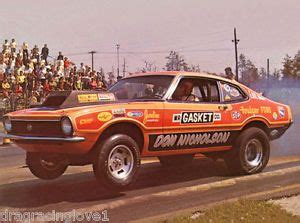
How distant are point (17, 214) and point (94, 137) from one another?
4.04 ft

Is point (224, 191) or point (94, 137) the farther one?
point (224, 191)

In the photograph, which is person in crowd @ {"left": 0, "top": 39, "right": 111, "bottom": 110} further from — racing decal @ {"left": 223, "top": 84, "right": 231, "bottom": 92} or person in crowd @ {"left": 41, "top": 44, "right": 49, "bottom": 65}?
racing decal @ {"left": 223, "top": 84, "right": 231, "bottom": 92}

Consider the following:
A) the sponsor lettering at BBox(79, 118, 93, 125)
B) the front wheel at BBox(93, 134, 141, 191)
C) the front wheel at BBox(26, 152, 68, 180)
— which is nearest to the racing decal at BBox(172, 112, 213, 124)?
the front wheel at BBox(93, 134, 141, 191)

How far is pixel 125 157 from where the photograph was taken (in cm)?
590

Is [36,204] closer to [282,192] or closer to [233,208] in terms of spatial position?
[233,208]

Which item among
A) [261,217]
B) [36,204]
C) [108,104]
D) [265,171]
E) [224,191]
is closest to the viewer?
[261,217]

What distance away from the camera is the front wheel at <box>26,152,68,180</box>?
6250 millimetres

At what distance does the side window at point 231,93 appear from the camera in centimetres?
723

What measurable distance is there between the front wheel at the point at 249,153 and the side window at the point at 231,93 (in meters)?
0.53

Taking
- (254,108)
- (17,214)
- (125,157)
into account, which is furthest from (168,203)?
(254,108)

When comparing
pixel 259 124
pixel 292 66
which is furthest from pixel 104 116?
pixel 292 66

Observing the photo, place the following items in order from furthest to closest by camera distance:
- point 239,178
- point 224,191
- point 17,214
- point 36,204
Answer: point 239,178
point 224,191
point 36,204
point 17,214

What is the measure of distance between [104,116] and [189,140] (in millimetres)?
1480

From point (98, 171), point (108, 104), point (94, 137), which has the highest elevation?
point (108, 104)
